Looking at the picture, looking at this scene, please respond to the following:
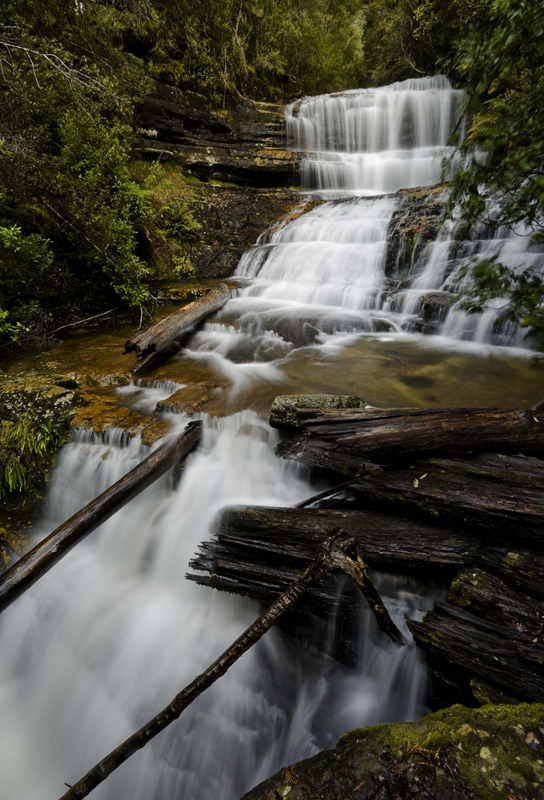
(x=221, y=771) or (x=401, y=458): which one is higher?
(x=401, y=458)

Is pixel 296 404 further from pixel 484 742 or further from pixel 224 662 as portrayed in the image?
pixel 484 742

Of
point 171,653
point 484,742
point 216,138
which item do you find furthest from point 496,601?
point 216,138

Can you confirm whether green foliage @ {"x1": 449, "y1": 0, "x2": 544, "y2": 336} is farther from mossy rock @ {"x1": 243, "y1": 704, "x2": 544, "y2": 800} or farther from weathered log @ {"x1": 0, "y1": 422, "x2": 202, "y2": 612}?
weathered log @ {"x1": 0, "y1": 422, "x2": 202, "y2": 612}

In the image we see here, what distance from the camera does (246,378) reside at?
5.27 meters

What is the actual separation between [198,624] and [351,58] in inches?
1148

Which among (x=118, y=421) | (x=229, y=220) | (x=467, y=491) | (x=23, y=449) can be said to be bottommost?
(x=23, y=449)

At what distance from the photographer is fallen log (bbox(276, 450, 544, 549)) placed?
2152 mm

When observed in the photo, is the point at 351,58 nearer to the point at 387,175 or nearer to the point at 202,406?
the point at 387,175

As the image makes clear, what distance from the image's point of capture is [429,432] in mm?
2729

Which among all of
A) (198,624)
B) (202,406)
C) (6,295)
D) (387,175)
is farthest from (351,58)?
(198,624)

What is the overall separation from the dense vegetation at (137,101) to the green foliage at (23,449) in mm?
2205

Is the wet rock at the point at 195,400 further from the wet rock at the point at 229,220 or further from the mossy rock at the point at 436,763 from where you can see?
the wet rock at the point at 229,220

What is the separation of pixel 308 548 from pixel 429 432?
128cm

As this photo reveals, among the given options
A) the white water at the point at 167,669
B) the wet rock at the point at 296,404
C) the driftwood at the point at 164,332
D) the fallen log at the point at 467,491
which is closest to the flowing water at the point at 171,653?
the white water at the point at 167,669
